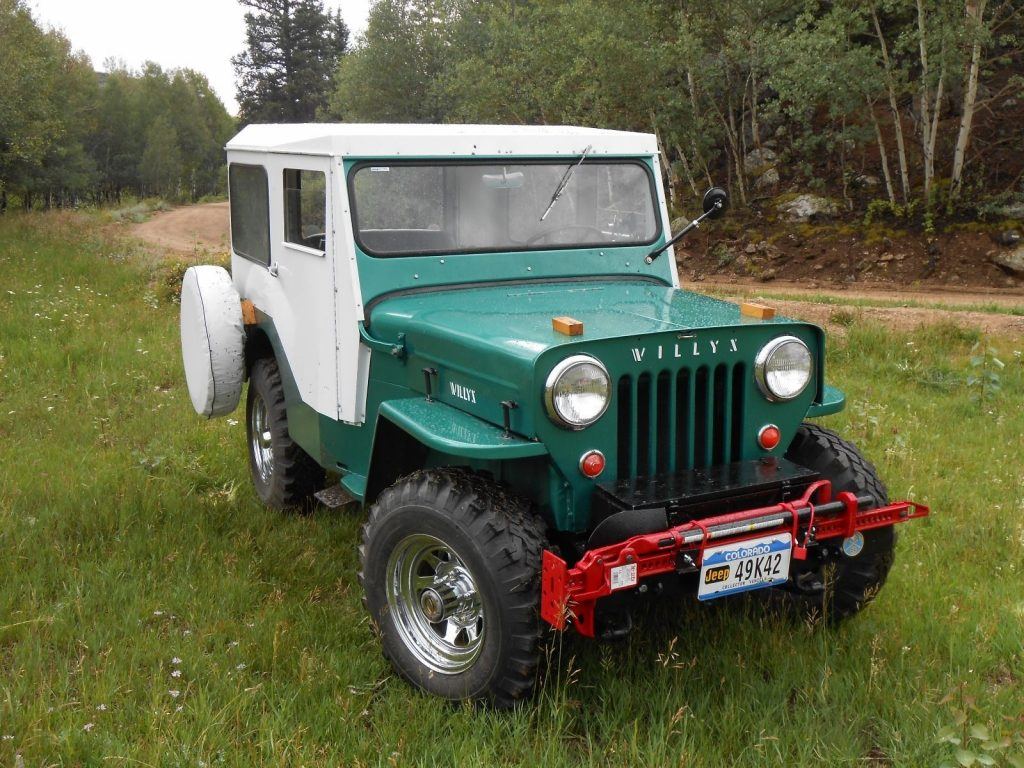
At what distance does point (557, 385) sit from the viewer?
10.7 feet

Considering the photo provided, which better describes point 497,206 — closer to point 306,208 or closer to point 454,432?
point 306,208

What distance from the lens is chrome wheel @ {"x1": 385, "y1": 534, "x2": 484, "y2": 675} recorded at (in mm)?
3479

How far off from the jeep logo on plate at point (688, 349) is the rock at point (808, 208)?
17.2 meters

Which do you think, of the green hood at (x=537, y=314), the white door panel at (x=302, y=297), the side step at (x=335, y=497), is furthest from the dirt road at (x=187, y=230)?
the green hood at (x=537, y=314)

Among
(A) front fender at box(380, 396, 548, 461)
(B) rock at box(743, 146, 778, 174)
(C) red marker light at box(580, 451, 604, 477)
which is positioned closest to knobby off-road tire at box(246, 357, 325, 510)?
(A) front fender at box(380, 396, 548, 461)

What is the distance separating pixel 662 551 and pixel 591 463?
1.42ft

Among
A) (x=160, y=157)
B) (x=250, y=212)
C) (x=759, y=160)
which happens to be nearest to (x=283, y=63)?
(x=160, y=157)

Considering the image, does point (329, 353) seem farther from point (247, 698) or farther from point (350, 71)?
point (350, 71)

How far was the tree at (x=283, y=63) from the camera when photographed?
4956cm

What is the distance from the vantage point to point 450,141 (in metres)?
4.39

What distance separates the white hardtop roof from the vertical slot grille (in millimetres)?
1476

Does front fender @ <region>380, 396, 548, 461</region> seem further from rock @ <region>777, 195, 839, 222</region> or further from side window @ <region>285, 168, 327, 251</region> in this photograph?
rock @ <region>777, 195, 839, 222</region>

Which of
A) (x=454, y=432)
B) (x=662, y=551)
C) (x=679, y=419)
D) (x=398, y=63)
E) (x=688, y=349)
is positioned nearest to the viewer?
(x=662, y=551)

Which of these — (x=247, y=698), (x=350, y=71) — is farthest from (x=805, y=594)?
(x=350, y=71)
